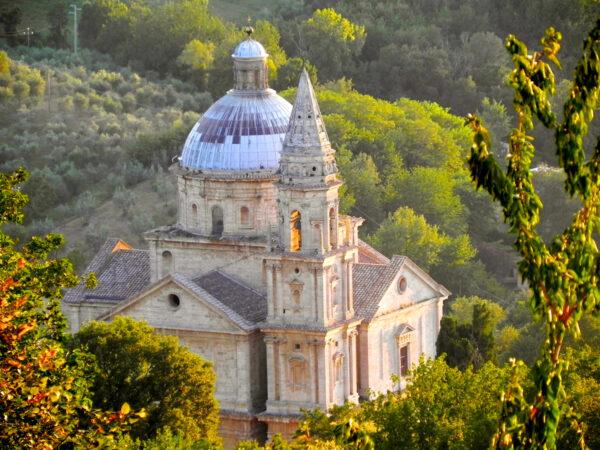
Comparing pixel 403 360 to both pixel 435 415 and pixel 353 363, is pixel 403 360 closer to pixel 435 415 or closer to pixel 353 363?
pixel 353 363

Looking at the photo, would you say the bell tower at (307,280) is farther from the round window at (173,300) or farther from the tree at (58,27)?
the tree at (58,27)

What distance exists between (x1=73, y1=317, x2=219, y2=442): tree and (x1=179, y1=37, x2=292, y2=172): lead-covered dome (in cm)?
663

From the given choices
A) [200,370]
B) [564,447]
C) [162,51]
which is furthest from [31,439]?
[162,51]

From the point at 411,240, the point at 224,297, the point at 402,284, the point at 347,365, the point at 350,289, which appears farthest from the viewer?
the point at 411,240

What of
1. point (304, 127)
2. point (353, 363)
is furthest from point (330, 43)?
point (304, 127)

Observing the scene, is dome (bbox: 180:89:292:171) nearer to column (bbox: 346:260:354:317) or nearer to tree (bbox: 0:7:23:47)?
column (bbox: 346:260:354:317)

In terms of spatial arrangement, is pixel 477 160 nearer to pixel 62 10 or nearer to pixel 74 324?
pixel 74 324

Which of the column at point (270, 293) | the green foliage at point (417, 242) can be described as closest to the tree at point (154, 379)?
the column at point (270, 293)

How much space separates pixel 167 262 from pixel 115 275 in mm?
1671

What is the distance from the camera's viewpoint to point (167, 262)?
56.6 metres

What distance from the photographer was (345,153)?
7750 centimetres

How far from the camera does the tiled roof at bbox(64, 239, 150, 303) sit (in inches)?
2239

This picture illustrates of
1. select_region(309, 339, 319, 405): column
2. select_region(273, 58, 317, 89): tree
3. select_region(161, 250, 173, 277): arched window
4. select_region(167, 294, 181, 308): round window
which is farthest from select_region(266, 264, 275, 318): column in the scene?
select_region(273, 58, 317, 89): tree

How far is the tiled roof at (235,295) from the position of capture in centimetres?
5356
